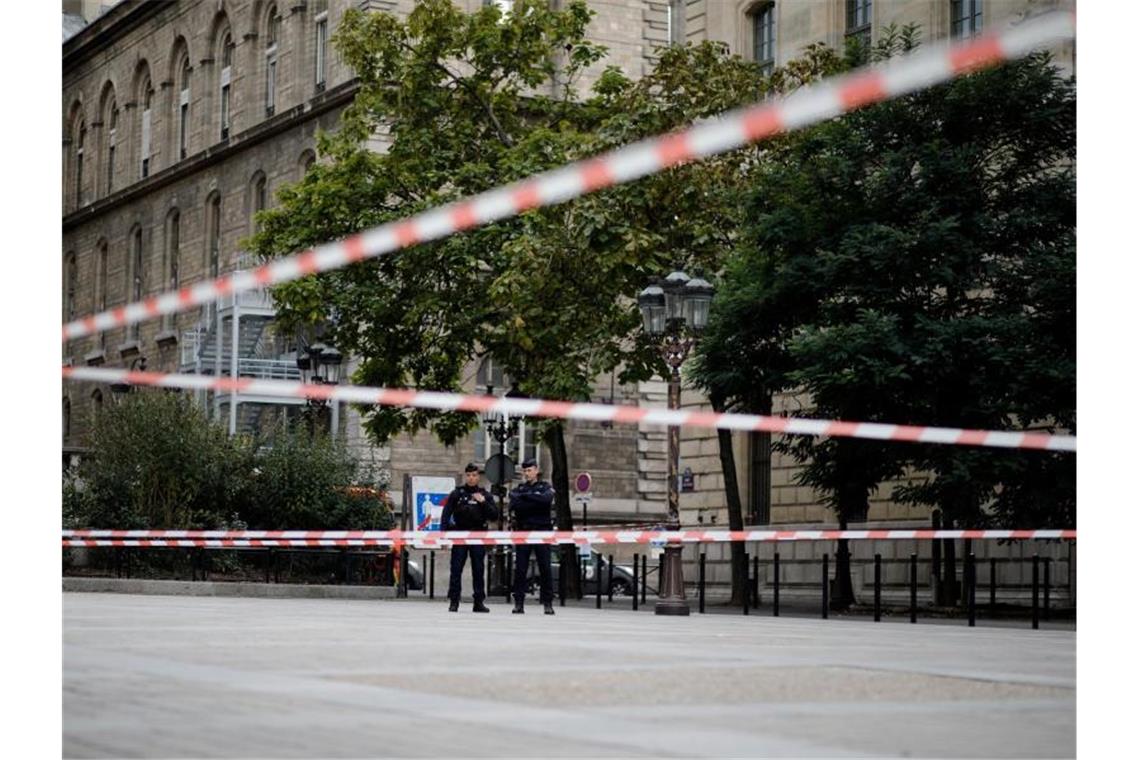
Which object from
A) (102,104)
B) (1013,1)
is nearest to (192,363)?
(102,104)

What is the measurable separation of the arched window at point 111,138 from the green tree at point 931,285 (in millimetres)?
42767

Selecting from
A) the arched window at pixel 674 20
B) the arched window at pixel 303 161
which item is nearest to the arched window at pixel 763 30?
the arched window at pixel 674 20

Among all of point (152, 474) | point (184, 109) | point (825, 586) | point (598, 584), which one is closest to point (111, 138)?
point (184, 109)

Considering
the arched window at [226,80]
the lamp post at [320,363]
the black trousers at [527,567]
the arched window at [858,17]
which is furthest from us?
the arched window at [226,80]

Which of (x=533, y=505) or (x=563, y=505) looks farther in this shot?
(x=563, y=505)

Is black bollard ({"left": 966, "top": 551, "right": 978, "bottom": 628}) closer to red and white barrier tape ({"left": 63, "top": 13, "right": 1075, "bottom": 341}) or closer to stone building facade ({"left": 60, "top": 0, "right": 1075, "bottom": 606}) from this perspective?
stone building facade ({"left": 60, "top": 0, "right": 1075, "bottom": 606})

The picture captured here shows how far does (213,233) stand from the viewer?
63281 mm

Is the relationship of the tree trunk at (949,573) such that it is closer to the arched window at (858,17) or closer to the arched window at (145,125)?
the arched window at (858,17)

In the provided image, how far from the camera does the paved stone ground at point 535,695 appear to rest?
8180 millimetres

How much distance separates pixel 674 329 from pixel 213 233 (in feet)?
123

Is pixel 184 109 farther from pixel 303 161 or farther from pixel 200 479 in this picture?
pixel 200 479

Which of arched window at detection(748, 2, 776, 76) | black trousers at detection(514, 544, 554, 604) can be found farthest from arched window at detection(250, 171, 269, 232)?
black trousers at detection(514, 544, 554, 604)

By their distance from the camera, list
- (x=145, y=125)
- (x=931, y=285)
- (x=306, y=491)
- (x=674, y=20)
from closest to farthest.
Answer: (x=931, y=285), (x=306, y=491), (x=674, y=20), (x=145, y=125)

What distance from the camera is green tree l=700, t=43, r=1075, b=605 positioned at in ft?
88.7
